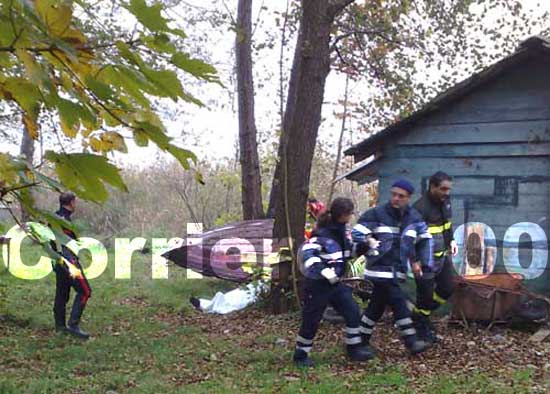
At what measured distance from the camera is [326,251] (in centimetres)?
709

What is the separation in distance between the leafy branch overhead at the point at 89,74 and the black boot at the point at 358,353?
225 inches

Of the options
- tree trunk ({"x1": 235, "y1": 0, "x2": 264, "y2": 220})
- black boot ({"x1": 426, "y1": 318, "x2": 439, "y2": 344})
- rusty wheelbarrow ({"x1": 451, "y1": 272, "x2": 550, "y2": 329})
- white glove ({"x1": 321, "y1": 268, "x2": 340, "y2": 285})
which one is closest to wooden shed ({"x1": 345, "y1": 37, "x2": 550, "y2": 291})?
rusty wheelbarrow ({"x1": 451, "y1": 272, "x2": 550, "y2": 329})

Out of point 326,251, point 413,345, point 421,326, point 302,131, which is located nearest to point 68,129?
point 326,251

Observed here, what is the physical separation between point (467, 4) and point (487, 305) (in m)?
8.55

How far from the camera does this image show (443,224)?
790cm

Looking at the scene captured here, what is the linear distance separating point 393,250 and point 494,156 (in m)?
2.81

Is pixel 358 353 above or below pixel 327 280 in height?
below

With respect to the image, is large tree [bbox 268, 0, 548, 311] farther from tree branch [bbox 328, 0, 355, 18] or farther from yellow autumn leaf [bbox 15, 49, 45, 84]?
yellow autumn leaf [bbox 15, 49, 45, 84]

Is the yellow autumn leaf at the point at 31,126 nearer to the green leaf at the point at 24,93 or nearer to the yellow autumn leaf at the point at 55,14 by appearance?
the green leaf at the point at 24,93

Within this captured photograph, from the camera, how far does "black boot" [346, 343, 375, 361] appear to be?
23.6ft

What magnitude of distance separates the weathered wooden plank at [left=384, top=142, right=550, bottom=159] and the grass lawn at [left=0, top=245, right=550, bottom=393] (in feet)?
7.91

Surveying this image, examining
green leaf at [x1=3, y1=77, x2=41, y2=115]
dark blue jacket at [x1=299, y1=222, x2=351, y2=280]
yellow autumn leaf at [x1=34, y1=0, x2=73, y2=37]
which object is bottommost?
dark blue jacket at [x1=299, y1=222, x2=351, y2=280]

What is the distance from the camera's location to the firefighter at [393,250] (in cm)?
727

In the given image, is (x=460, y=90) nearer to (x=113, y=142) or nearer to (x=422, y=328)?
(x=422, y=328)
